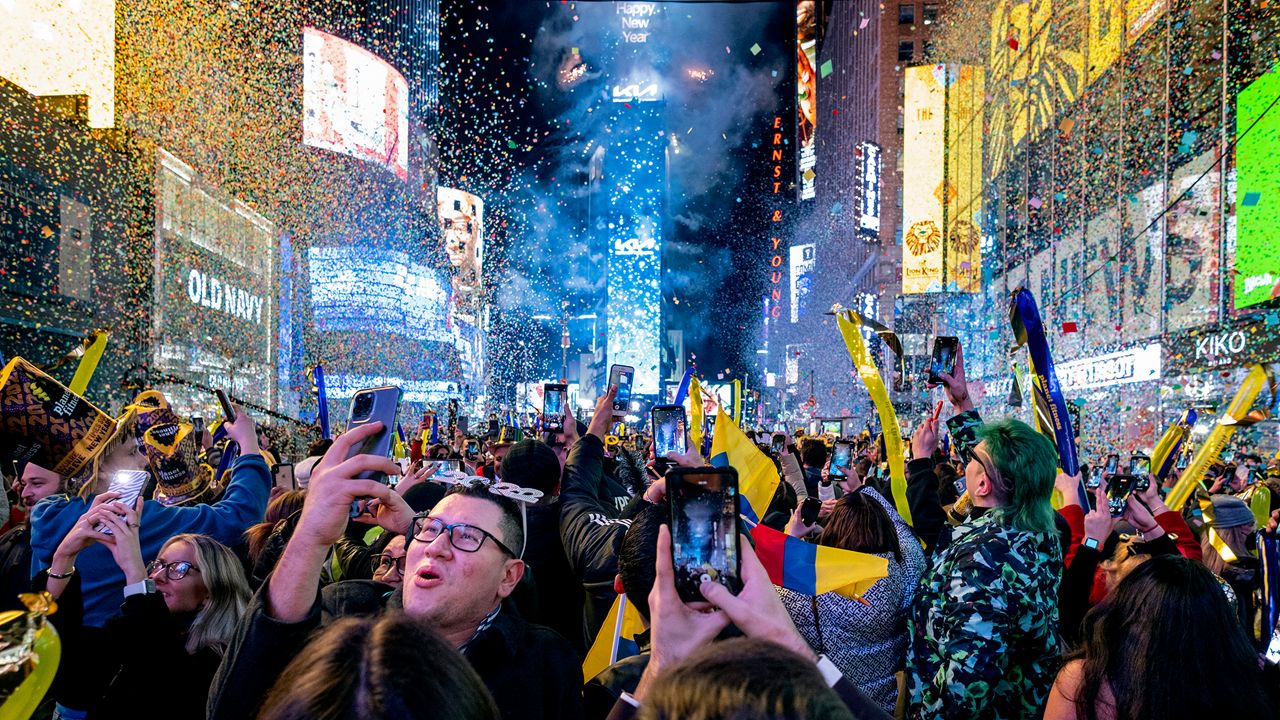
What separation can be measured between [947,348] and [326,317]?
2551 inches

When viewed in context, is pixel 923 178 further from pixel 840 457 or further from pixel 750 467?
pixel 750 467

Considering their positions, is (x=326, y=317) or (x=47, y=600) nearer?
(x=47, y=600)

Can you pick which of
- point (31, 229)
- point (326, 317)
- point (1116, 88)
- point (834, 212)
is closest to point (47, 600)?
point (31, 229)

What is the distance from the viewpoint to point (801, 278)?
394ft

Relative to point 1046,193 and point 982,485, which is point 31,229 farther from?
point 1046,193

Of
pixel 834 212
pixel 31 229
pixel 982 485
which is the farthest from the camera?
pixel 834 212

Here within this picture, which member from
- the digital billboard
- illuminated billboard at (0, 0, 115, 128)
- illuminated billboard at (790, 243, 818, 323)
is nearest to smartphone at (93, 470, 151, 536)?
illuminated billboard at (0, 0, 115, 128)


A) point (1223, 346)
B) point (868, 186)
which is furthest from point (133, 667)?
point (868, 186)

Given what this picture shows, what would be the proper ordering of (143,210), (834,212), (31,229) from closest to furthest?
(31,229), (143,210), (834,212)

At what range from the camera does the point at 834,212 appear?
101188 millimetres

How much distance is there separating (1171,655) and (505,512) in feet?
7.14


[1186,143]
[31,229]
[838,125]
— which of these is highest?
[838,125]

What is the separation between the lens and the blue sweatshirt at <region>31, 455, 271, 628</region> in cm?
406

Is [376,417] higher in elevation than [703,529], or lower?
Result: higher
